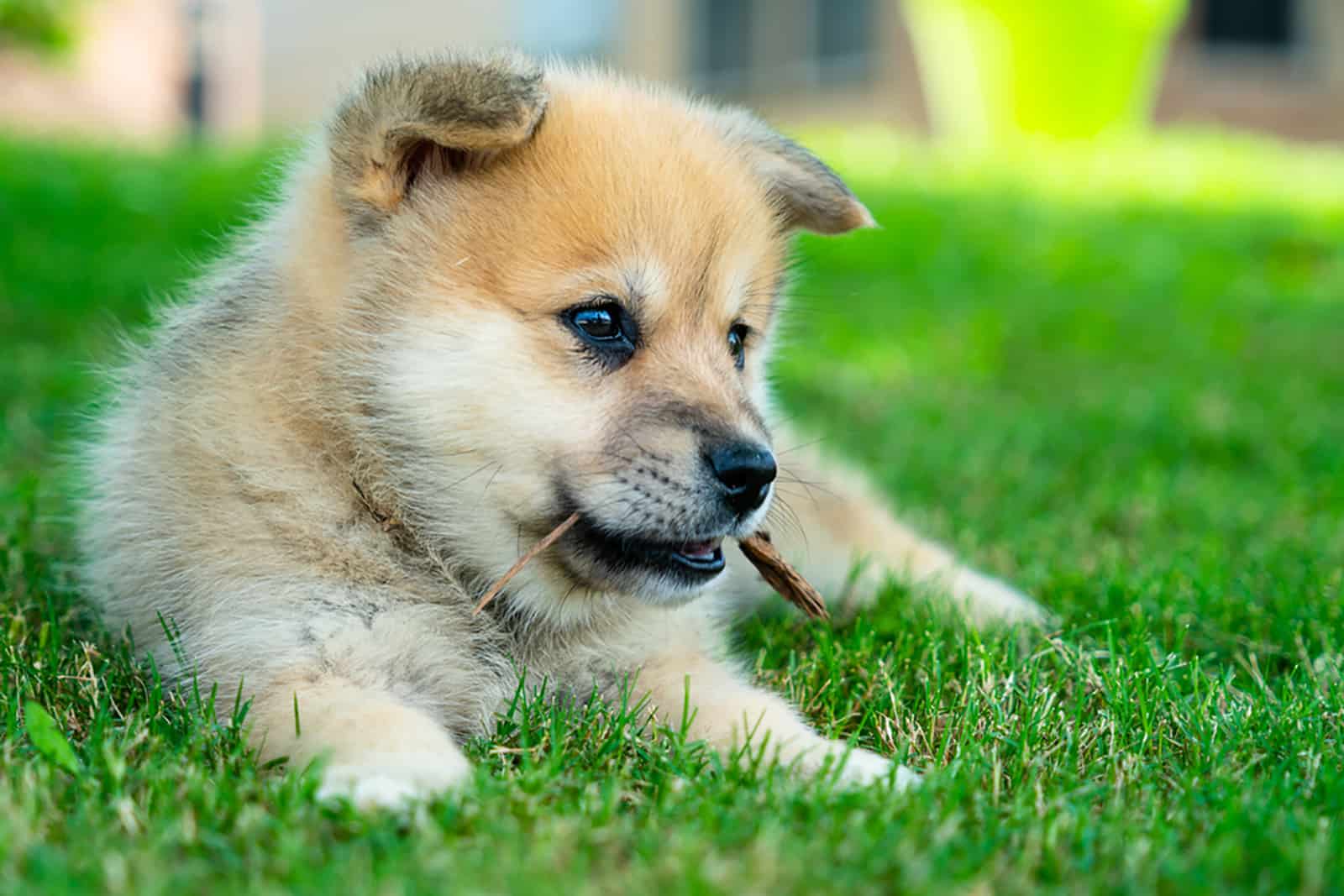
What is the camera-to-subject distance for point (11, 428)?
15.7 feet

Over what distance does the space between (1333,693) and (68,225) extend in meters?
7.38

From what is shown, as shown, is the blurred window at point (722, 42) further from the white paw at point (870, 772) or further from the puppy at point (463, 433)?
the white paw at point (870, 772)

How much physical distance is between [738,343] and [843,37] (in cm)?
1619

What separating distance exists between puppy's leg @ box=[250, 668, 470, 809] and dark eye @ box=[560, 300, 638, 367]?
2.39 ft

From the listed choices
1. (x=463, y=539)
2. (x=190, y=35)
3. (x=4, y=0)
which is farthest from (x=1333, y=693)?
(x=190, y=35)

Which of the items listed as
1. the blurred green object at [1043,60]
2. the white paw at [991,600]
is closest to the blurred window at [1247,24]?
the blurred green object at [1043,60]

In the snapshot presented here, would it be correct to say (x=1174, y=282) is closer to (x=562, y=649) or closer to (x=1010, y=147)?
(x=1010, y=147)

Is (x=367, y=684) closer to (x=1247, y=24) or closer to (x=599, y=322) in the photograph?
(x=599, y=322)

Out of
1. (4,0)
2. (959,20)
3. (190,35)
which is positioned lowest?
(190,35)

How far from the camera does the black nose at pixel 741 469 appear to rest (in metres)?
2.41

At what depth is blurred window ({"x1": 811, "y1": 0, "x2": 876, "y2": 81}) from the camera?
699 inches

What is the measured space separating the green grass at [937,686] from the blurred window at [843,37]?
10.8m

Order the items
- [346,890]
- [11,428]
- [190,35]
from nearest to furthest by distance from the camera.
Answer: [346,890] → [11,428] → [190,35]

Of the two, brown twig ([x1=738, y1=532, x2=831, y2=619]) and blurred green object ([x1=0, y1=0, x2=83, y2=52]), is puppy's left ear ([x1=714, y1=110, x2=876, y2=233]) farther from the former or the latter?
blurred green object ([x1=0, y1=0, x2=83, y2=52])
